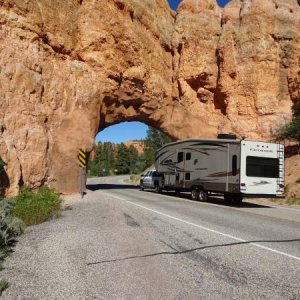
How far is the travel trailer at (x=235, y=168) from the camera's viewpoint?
1966cm

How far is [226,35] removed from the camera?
3684cm

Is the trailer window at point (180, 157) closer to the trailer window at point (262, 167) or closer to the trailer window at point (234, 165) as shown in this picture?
the trailer window at point (234, 165)

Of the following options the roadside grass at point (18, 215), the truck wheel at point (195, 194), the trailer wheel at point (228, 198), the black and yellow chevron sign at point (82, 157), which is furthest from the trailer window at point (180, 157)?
the roadside grass at point (18, 215)

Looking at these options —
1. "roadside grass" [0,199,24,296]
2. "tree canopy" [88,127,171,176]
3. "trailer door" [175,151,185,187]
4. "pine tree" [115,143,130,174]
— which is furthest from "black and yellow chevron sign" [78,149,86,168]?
"pine tree" [115,143,130,174]

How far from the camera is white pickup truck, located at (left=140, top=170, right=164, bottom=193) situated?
1164 inches

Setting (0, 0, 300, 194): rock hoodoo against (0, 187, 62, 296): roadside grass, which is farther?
(0, 0, 300, 194): rock hoodoo

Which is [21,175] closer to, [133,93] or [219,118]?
[133,93]

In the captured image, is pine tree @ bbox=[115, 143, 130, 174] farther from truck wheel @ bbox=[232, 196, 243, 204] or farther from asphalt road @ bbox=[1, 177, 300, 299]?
asphalt road @ bbox=[1, 177, 300, 299]

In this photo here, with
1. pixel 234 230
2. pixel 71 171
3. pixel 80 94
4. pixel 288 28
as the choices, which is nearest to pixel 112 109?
pixel 80 94

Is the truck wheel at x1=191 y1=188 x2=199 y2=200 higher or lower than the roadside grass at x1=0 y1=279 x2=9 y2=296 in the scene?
higher

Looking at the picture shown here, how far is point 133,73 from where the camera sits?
105ft

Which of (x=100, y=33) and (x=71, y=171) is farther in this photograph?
(x=100, y=33)

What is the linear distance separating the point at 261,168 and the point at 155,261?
548 inches

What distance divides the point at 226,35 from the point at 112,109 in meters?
13.1
